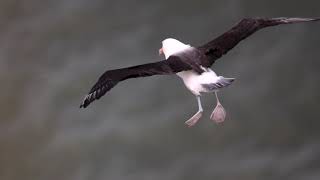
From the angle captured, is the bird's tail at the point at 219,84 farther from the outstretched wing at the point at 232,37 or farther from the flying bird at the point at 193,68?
the outstretched wing at the point at 232,37

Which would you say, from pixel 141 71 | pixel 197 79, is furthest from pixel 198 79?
pixel 141 71

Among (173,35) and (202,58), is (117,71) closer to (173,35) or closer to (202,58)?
(202,58)

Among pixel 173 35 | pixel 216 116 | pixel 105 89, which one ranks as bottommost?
pixel 216 116

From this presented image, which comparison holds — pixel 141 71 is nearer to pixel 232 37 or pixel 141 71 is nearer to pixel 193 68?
pixel 193 68

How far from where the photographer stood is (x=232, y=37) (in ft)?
6.02

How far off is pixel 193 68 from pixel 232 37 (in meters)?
0.20

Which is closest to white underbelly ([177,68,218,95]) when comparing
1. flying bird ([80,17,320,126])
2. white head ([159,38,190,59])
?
flying bird ([80,17,320,126])

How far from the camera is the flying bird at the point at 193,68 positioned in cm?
166

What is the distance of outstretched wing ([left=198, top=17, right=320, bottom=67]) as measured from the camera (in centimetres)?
179

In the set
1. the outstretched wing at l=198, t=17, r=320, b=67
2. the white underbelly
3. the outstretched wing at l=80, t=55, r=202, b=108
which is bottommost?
the white underbelly

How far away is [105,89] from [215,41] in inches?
14.0

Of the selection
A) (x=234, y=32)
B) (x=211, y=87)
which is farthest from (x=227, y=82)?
(x=234, y=32)

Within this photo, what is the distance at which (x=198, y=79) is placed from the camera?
1.67 m

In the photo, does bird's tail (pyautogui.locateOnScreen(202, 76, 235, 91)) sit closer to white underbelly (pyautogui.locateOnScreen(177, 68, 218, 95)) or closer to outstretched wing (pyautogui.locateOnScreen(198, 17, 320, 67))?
white underbelly (pyautogui.locateOnScreen(177, 68, 218, 95))
